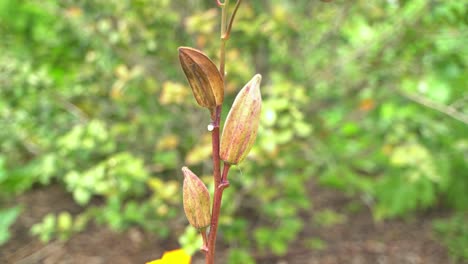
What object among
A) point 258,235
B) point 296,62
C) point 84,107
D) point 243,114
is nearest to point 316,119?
point 296,62

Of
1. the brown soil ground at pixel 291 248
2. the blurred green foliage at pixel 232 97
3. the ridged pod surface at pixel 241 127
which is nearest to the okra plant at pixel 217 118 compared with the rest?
the ridged pod surface at pixel 241 127

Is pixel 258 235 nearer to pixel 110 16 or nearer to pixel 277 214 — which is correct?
pixel 277 214

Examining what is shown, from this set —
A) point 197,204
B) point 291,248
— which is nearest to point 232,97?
point 291,248

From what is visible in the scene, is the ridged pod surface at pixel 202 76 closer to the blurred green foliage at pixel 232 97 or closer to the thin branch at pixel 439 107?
the blurred green foliage at pixel 232 97

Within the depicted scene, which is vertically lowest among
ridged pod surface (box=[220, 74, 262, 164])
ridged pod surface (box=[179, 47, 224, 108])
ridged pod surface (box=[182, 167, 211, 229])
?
ridged pod surface (box=[182, 167, 211, 229])

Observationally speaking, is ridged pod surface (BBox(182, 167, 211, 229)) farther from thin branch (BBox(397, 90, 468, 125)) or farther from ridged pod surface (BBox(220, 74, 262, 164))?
thin branch (BBox(397, 90, 468, 125))

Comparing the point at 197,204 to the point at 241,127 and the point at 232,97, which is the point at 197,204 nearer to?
the point at 241,127

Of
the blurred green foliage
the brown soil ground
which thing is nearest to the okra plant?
the blurred green foliage
